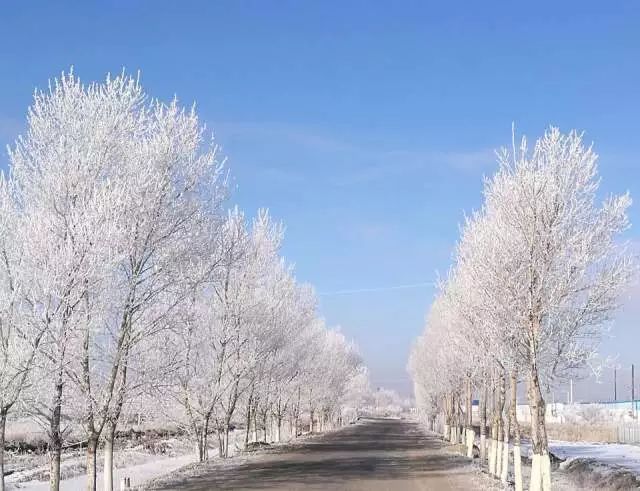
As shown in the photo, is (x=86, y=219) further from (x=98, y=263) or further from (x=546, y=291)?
(x=546, y=291)

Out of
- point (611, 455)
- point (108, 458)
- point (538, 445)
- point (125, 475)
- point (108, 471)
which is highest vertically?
point (538, 445)

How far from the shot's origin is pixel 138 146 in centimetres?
1975

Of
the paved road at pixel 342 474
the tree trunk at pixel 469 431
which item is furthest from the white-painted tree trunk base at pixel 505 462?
the tree trunk at pixel 469 431

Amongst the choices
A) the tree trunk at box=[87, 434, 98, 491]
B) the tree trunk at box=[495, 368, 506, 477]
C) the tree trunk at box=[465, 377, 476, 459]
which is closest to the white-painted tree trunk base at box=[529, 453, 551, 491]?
the tree trunk at box=[495, 368, 506, 477]

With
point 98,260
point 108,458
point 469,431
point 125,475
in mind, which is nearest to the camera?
point 98,260

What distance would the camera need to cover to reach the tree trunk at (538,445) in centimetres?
1689

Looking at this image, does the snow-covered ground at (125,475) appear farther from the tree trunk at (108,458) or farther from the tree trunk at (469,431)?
the tree trunk at (469,431)

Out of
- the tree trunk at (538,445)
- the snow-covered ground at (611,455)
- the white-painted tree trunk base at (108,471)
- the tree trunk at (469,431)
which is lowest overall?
the snow-covered ground at (611,455)

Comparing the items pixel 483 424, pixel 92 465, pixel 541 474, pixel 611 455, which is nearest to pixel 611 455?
pixel 611 455

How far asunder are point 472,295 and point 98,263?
928cm

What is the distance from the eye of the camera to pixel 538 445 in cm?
1709

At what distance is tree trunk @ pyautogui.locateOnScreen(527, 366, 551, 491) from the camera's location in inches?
665

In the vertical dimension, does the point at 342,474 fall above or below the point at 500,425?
below

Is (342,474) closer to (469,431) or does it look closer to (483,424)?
(483,424)
